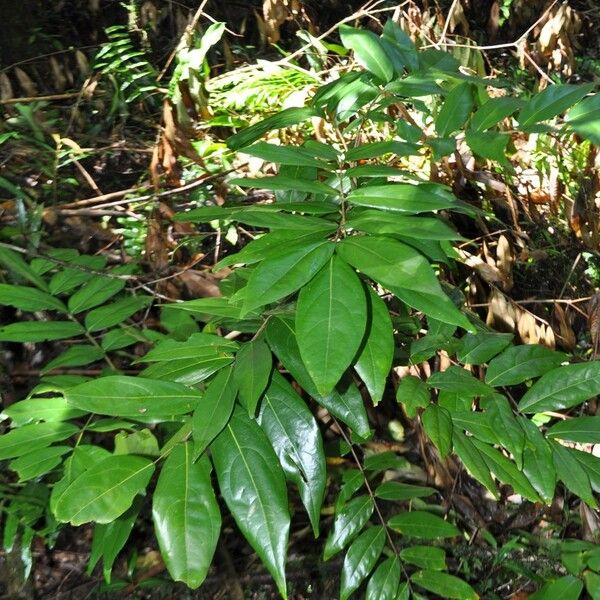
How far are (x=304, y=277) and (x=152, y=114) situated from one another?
254cm

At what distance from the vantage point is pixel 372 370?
0.81 m

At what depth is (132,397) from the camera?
2.98 ft

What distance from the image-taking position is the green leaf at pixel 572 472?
1.01m

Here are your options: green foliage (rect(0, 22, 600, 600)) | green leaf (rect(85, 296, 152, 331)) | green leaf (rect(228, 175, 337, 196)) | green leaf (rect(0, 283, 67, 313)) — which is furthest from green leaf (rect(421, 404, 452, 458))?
green leaf (rect(0, 283, 67, 313))

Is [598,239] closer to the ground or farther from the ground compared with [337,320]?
closer to the ground

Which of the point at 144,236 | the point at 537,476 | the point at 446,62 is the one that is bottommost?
the point at 144,236

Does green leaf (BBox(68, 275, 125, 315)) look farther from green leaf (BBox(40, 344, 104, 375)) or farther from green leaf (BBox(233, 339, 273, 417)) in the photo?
green leaf (BBox(233, 339, 273, 417))

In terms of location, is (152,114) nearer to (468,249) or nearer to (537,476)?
(468,249)

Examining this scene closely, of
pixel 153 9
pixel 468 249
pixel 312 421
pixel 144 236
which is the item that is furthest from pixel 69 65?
pixel 312 421

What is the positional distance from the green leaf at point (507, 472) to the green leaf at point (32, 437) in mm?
666

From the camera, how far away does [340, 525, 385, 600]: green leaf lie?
1.24 m

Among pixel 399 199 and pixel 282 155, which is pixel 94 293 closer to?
pixel 282 155

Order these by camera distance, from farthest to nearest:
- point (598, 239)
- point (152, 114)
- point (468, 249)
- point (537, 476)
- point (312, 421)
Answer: point (152, 114), point (468, 249), point (598, 239), point (537, 476), point (312, 421)

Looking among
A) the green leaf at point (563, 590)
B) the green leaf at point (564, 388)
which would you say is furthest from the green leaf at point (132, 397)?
the green leaf at point (563, 590)
